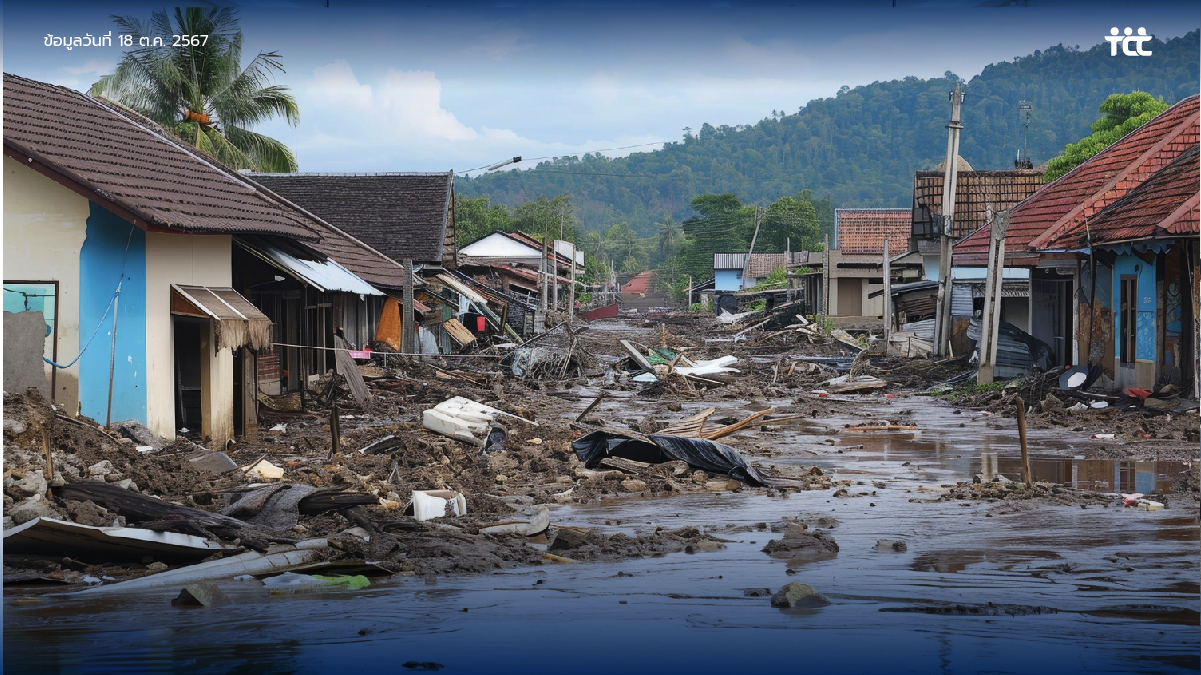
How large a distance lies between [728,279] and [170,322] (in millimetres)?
72611

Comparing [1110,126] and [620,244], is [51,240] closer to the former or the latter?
[1110,126]

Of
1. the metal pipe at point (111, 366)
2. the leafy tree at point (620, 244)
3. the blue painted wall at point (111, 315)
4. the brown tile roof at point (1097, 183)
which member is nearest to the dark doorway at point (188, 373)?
the blue painted wall at point (111, 315)

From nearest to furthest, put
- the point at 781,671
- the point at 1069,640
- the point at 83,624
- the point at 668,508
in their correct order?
the point at 781,671, the point at 1069,640, the point at 83,624, the point at 668,508

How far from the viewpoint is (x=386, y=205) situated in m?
31.4

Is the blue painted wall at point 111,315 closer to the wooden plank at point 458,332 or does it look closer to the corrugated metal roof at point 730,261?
the wooden plank at point 458,332

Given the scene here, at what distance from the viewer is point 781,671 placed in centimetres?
464

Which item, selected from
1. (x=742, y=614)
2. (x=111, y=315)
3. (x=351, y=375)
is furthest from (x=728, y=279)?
(x=742, y=614)

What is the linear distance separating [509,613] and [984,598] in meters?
2.75

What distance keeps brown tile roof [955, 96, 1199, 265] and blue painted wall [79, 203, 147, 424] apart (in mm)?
14565

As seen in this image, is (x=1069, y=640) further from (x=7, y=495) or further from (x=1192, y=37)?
(x=7, y=495)

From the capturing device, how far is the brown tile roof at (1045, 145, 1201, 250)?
1436 cm

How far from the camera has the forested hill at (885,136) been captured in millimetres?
5238

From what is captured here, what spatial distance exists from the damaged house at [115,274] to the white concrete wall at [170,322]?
0.05 ft

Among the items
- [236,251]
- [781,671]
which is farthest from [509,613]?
[236,251]
